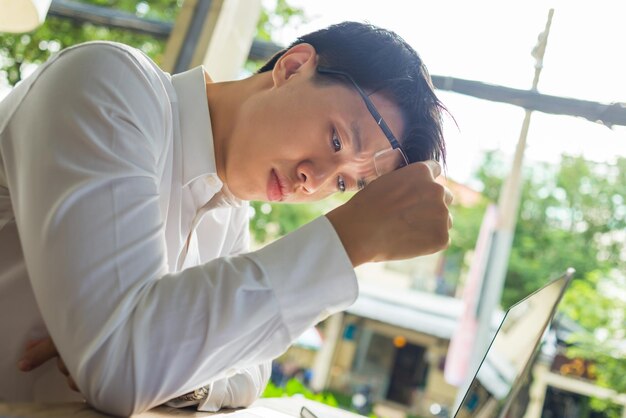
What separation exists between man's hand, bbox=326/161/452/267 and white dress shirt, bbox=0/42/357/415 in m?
0.03

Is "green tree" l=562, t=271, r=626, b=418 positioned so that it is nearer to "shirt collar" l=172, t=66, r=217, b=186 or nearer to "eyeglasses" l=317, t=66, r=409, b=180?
"eyeglasses" l=317, t=66, r=409, b=180

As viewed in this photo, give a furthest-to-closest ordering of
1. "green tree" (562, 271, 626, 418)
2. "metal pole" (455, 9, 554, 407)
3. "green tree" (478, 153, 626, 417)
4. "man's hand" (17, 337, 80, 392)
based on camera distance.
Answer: "green tree" (478, 153, 626, 417) < "green tree" (562, 271, 626, 418) < "metal pole" (455, 9, 554, 407) < "man's hand" (17, 337, 80, 392)

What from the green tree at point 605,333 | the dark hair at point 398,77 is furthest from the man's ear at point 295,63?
the green tree at point 605,333

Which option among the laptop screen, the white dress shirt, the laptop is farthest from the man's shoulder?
the laptop screen

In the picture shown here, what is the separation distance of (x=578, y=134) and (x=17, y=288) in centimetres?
1012

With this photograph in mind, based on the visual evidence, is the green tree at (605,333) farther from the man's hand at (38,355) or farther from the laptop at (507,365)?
the man's hand at (38,355)

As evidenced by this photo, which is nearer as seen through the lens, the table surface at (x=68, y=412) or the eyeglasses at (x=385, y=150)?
the table surface at (x=68, y=412)

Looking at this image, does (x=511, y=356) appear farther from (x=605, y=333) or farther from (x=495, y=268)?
(x=605, y=333)

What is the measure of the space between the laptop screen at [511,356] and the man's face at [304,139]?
369mm

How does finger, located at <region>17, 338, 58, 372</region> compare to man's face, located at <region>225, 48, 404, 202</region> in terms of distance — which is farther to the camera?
man's face, located at <region>225, 48, 404, 202</region>

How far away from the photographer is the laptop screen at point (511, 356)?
101 cm

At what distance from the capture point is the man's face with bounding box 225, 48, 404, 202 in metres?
1.10

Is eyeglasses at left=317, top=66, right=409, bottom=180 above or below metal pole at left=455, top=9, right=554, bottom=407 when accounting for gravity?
above

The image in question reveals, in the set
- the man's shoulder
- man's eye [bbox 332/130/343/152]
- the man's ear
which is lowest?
man's eye [bbox 332/130/343/152]
